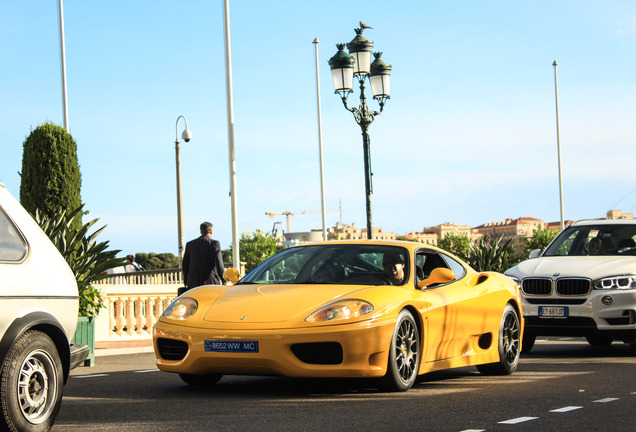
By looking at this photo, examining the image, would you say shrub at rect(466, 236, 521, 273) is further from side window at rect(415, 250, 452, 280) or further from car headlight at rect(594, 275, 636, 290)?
side window at rect(415, 250, 452, 280)

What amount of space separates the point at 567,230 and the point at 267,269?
622 cm

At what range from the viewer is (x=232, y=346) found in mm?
8625

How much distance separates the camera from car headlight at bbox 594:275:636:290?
12.9 metres

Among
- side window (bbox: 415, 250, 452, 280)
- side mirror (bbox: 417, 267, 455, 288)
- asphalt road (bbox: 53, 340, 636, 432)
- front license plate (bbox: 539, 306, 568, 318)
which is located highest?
side window (bbox: 415, 250, 452, 280)

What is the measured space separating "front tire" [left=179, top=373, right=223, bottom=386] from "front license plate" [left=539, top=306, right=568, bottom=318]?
5.09 metres

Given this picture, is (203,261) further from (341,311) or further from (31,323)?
(31,323)

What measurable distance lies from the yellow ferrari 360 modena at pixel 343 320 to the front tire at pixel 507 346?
18 mm

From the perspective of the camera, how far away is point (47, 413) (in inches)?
263

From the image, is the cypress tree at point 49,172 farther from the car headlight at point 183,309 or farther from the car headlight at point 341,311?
the car headlight at point 341,311

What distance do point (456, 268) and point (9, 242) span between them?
5417 mm

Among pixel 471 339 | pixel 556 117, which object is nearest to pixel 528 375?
pixel 471 339

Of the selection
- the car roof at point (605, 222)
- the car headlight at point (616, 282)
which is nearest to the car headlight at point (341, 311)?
the car headlight at point (616, 282)

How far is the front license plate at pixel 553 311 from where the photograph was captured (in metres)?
13.0

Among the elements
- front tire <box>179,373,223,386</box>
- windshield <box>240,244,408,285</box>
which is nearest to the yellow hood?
windshield <box>240,244,408,285</box>
